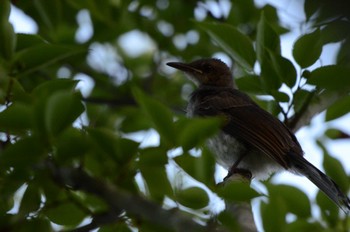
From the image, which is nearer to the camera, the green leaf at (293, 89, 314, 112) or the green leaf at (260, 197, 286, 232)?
the green leaf at (260, 197, 286, 232)

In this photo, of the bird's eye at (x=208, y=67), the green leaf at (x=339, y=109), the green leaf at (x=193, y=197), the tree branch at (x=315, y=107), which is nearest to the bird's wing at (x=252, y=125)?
the tree branch at (x=315, y=107)

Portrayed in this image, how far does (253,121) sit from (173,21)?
2292 millimetres

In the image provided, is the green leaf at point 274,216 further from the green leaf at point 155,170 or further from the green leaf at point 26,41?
the green leaf at point 26,41

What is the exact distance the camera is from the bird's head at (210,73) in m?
7.63

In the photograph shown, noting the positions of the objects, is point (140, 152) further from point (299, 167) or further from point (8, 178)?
point (299, 167)

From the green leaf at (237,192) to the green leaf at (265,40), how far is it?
1.47m

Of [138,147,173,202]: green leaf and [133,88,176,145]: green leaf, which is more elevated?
[133,88,176,145]: green leaf

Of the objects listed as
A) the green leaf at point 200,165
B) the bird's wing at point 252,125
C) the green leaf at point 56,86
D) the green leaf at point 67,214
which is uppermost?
the green leaf at point 56,86

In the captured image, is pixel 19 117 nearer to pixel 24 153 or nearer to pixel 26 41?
pixel 24 153

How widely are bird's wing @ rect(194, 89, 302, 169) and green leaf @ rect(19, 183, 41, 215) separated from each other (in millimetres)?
2721

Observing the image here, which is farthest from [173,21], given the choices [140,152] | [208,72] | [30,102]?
[140,152]

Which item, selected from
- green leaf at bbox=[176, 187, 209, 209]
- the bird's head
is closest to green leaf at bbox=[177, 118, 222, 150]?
green leaf at bbox=[176, 187, 209, 209]

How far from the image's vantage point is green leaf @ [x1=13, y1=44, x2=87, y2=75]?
10.7ft

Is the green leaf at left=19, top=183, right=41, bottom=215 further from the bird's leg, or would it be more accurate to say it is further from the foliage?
the bird's leg
